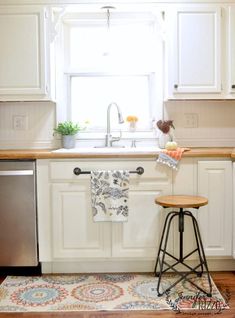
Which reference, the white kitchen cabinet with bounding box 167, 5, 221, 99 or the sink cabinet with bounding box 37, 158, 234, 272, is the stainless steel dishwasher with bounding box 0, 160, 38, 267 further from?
the white kitchen cabinet with bounding box 167, 5, 221, 99

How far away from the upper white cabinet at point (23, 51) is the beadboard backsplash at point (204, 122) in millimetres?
1088

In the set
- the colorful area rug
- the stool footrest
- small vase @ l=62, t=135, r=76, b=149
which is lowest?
the colorful area rug

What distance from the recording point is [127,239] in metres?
2.76

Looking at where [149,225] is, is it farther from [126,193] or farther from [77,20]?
[77,20]

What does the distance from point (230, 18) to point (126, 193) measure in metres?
1.57

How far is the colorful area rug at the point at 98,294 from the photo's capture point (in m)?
2.32

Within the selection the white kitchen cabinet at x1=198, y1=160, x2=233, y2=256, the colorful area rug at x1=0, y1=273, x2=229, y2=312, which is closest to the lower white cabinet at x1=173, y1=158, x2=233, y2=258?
the white kitchen cabinet at x1=198, y1=160, x2=233, y2=256

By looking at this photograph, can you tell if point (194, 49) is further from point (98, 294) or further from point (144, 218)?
point (98, 294)

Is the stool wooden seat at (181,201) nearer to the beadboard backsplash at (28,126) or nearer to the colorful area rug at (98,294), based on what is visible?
the colorful area rug at (98,294)

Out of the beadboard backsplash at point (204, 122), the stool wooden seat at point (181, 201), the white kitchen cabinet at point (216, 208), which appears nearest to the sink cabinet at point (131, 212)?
the white kitchen cabinet at point (216, 208)

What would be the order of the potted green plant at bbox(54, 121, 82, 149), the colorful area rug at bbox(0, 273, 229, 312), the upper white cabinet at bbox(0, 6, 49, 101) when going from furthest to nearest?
1. the potted green plant at bbox(54, 121, 82, 149)
2. the upper white cabinet at bbox(0, 6, 49, 101)
3. the colorful area rug at bbox(0, 273, 229, 312)

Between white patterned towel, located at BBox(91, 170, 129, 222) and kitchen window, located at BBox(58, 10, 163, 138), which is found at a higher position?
kitchen window, located at BBox(58, 10, 163, 138)

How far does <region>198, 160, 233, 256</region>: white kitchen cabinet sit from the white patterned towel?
1.74 feet

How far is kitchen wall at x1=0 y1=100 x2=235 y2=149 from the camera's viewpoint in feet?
10.9
